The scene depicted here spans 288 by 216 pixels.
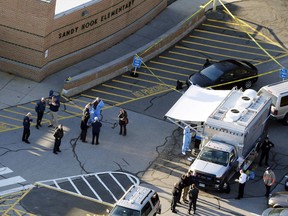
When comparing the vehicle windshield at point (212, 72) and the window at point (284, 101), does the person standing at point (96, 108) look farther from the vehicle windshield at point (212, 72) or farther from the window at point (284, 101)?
the window at point (284, 101)

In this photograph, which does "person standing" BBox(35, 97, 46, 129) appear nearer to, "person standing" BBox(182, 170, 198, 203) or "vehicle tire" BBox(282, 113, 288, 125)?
"person standing" BBox(182, 170, 198, 203)

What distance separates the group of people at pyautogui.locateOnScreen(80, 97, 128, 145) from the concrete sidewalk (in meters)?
4.08

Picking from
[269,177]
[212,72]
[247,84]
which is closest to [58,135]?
[269,177]

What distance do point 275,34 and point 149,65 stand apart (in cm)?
846

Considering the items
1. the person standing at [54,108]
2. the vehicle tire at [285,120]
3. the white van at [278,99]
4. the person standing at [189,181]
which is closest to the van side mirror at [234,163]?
the person standing at [189,181]

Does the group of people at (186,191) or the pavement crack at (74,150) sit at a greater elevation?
the group of people at (186,191)

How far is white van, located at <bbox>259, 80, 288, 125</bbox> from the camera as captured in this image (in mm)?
40594

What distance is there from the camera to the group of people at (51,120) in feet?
124

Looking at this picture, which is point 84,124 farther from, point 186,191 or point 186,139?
point 186,191

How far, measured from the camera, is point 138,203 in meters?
32.3

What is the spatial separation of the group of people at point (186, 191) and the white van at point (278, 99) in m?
7.22

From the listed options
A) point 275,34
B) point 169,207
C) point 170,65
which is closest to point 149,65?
point 170,65

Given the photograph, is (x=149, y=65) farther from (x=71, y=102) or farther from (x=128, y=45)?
(x=71, y=102)

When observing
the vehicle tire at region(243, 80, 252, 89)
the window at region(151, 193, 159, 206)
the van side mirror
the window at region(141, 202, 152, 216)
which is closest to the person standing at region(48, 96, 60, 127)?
the window at region(151, 193, 159, 206)
